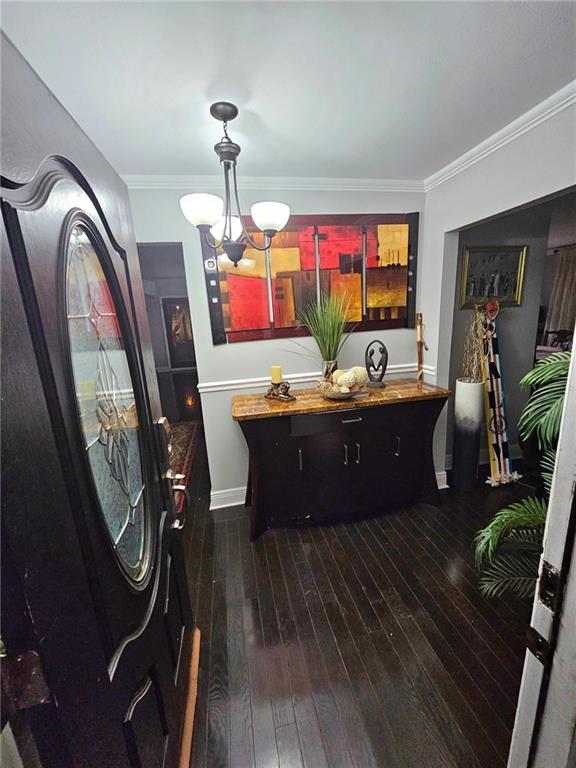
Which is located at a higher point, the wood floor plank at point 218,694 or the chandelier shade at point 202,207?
the chandelier shade at point 202,207

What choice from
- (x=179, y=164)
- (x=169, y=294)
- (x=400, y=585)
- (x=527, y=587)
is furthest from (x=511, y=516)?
(x=169, y=294)

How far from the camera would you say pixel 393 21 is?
3.17ft

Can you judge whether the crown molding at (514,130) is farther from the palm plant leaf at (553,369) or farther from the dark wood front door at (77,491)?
the dark wood front door at (77,491)

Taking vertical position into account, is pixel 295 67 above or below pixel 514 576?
above

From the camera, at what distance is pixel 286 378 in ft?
8.14

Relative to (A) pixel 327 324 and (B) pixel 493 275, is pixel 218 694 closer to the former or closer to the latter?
(A) pixel 327 324

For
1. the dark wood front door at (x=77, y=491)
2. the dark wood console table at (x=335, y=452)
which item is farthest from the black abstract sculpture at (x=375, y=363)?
the dark wood front door at (x=77, y=491)

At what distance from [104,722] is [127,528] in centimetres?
36

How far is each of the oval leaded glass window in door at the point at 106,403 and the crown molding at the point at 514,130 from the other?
2094 millimetres

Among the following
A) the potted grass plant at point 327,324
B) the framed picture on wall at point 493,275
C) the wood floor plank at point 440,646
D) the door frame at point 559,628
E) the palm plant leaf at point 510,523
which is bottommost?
the wood floor plank at point 440,646

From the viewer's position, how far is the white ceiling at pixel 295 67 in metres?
0.94

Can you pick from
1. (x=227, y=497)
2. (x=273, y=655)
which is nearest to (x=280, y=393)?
(x=227, y=497)

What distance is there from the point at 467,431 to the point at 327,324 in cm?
148

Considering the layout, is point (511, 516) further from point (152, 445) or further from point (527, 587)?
point (152, 445)
